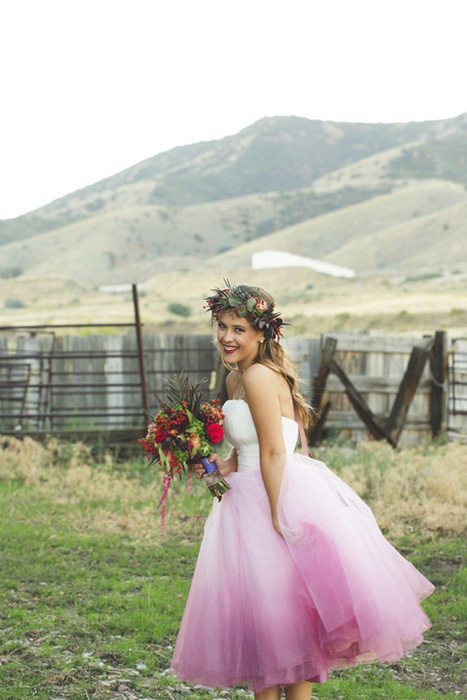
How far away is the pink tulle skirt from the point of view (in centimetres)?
328

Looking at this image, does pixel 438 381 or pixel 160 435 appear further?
pixel 438 381

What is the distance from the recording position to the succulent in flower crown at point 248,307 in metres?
3.67

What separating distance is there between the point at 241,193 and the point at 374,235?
178 ft

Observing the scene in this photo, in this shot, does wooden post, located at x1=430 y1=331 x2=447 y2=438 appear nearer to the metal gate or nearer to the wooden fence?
the wooden fence

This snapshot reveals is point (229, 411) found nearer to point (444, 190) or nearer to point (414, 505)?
point (414, 505)

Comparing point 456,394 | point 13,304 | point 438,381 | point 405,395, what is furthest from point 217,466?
point 13,304

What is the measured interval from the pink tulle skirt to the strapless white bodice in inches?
3.1

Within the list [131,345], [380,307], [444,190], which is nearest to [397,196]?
[444,190]

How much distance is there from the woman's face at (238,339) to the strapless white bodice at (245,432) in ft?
0.65

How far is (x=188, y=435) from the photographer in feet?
11.6

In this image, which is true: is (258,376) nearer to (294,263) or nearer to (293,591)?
(293,591)

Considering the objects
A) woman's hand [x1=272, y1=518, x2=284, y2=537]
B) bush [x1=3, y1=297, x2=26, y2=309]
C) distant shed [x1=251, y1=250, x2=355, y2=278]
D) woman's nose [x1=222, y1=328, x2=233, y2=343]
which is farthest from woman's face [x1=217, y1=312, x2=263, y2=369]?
distant shed [x1=251, y1=250, x2=355, y2=278]

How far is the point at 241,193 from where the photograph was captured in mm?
139500

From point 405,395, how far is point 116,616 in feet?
24.1
